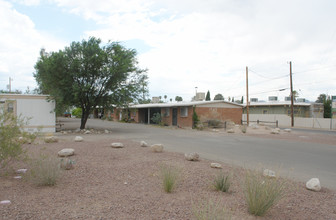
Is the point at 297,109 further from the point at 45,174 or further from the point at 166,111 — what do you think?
the point at 45,174

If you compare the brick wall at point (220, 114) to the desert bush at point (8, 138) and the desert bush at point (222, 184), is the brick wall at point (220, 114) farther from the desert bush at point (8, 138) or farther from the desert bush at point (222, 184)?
the desert bush at point (8, 138)

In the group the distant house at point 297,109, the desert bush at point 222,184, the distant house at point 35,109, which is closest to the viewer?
the desert bush at point 222,184

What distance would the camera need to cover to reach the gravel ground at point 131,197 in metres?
4.21

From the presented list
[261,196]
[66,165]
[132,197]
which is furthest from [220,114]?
[261,196]

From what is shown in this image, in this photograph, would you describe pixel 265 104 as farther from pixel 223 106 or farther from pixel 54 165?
pixel 54 165

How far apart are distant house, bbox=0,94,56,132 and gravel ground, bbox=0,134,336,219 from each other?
14.3 metres

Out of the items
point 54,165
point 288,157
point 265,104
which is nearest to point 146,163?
point 54,165

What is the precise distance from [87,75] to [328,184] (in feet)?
58.6

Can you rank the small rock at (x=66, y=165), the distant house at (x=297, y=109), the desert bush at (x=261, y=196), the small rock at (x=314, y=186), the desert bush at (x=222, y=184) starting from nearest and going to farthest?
the desert bush at (x=261, y=196) < the desert bush at (x=222, y=184) < the small rock at (x=314, y=186) < the small rock at (x=66, y=165) < the distant house at (x=297, y=109)

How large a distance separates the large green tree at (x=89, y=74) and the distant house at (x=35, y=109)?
889 mm

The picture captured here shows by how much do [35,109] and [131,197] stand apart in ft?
57.0

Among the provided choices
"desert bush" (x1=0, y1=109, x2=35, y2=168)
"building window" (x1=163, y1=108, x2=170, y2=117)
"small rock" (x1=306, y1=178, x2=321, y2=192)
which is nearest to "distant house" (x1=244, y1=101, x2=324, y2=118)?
"building window" (x1=163, y1=108, x2=170, y2=117)

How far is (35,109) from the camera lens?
1961 cm

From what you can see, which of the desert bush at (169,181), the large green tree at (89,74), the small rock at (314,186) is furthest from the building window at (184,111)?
the desert bush at (169,181)
